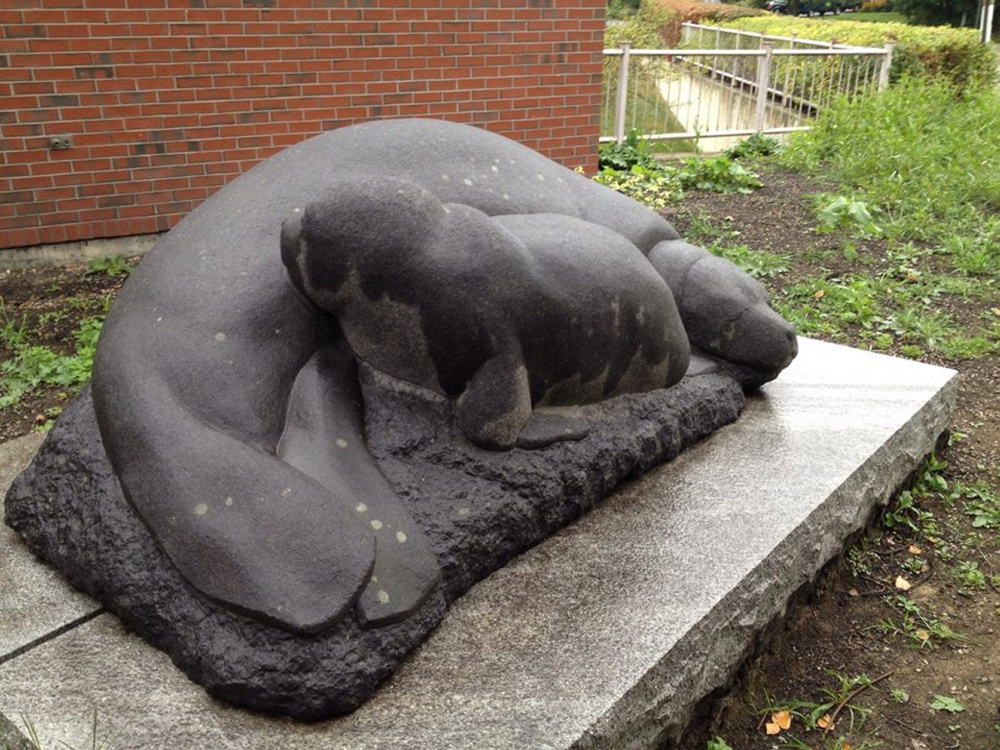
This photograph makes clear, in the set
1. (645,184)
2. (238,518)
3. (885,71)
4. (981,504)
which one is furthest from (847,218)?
(238,518)

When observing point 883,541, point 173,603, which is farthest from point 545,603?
point 883,541

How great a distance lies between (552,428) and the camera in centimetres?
247

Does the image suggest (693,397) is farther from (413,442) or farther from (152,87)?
(152,87)

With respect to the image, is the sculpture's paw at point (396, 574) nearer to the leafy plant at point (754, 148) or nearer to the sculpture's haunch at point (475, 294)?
the sculpture's haunch at point (475, 294)

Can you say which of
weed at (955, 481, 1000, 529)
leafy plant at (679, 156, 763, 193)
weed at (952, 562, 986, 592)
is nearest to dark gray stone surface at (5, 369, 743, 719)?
weed at (952, 562, 986, 592)

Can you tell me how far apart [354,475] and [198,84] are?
4.18 meters

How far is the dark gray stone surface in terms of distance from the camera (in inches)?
73.3

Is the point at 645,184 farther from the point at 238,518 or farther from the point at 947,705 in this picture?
the point at 238,518

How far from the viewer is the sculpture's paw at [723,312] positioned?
3.00m

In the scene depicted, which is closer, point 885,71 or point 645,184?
point 645,184

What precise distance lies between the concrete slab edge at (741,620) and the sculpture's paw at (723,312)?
481 millimetres

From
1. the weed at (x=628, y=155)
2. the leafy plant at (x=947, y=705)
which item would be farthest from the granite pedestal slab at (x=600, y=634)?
the weed at (x=628, y=155)

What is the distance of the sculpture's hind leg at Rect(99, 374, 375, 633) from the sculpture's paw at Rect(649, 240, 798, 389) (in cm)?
144

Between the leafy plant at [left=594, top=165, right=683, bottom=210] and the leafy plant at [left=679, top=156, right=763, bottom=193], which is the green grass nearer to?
the leafy plant at [left=679, top=156, right=763, bottom=193]
